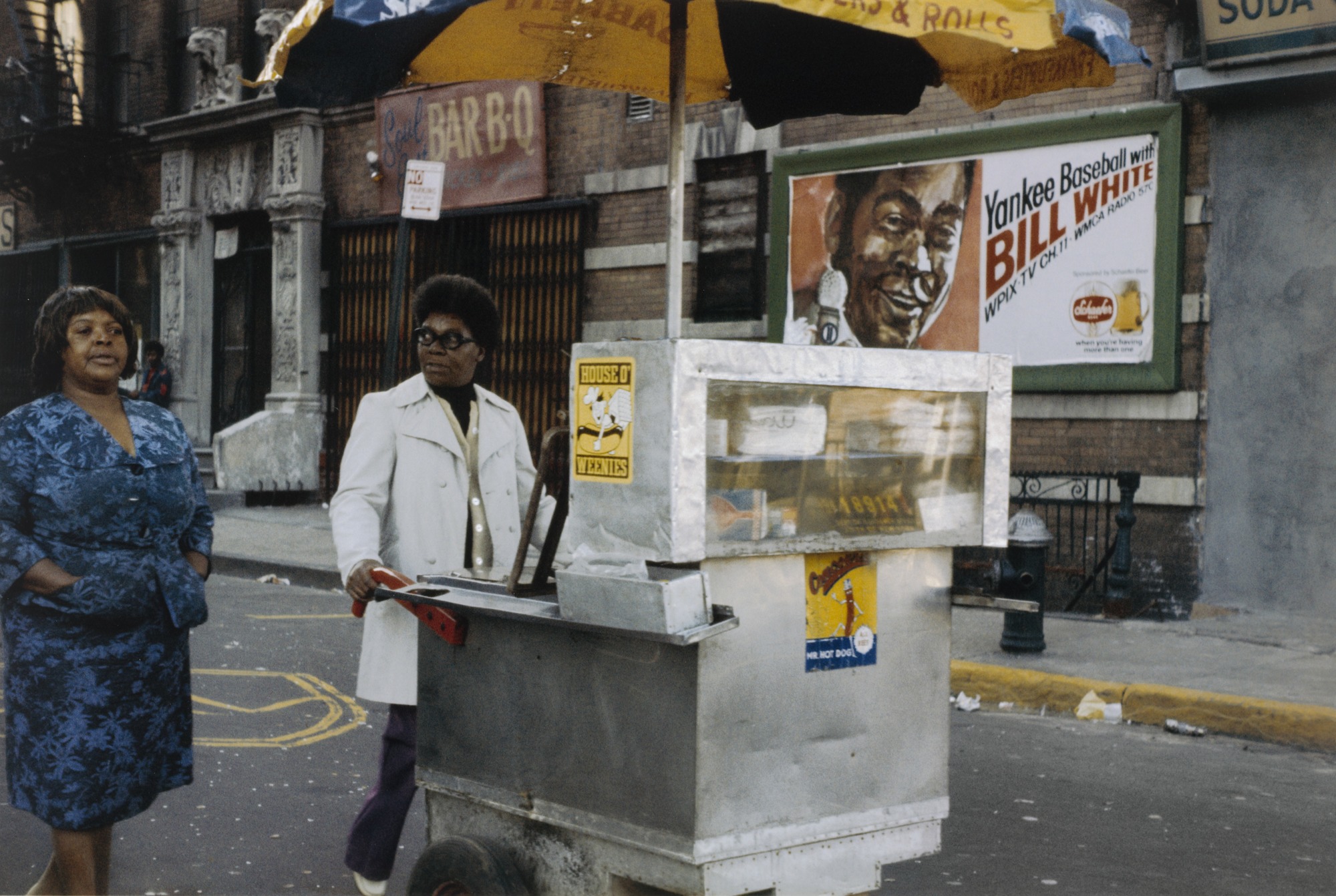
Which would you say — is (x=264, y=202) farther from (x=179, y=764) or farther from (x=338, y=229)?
(x=179, y=764)

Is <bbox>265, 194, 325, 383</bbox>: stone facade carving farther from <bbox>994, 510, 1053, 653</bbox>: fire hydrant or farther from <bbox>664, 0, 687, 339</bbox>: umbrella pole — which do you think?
<bbox>664, 0, 687, 339</bbox>: umbrella pole

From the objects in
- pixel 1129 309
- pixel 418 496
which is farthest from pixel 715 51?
pixel 1129 309

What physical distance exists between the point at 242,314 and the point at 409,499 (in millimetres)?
17021

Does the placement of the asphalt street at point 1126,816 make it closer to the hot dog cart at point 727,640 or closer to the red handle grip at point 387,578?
the hot dog cart at point 727,640

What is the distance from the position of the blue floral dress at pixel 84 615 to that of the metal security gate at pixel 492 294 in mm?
9968

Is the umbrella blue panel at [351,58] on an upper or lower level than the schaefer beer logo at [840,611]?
upper

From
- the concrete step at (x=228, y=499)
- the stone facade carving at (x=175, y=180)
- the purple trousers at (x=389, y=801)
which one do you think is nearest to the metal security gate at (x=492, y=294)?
the concrete step at (x=228, y=499)

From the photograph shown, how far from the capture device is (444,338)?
170 inches

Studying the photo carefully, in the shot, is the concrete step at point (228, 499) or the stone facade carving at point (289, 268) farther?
the stone facade carving at point (289, 268)

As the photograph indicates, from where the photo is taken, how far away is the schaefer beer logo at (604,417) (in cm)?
291

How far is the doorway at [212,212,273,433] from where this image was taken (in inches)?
788

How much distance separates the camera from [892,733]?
324 centimetres

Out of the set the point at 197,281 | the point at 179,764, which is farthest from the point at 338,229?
the point at 179,764

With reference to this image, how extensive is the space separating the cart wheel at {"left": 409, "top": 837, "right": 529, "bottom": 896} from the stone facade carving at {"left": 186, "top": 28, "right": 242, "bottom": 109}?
709 inches
